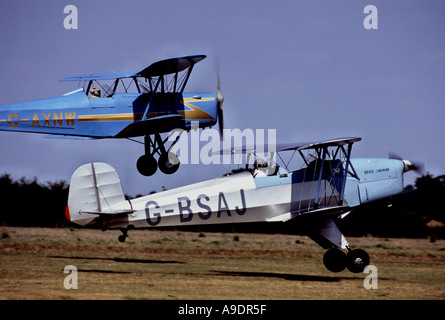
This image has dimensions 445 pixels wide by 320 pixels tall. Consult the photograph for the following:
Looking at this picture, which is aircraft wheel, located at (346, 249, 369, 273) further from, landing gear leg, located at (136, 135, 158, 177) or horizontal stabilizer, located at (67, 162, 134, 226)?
landing gear leg, located at (136, 135, 158, 177)

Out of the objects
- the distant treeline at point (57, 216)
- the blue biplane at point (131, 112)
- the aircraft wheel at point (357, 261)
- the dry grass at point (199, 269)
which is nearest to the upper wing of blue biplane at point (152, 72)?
the blue biplane at point (131, 112)

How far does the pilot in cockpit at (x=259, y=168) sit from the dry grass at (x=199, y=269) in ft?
6.60

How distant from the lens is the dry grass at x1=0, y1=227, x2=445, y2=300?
38.4ft

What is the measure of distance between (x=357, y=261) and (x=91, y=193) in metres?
5.40

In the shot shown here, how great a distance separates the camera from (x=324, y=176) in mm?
14320

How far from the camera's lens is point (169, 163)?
1770 centimetres

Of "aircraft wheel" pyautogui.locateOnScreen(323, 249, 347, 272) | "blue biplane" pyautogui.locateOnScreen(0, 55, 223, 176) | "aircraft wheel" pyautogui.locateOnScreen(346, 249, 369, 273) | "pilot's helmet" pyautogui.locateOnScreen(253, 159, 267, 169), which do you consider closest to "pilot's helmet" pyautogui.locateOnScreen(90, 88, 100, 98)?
"blue biplane" pyautogui.locateOnScreen(0, 55, 223, 176)

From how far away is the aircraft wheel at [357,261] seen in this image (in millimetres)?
13961

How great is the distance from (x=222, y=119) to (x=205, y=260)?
3636 millimetres

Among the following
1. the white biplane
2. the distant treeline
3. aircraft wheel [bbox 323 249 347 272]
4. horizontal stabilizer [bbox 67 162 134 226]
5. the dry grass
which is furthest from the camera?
the distant treeline

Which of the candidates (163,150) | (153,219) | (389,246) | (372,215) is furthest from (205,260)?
(372,215)

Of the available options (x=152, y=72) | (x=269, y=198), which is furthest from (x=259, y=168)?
(x=152, y=72)

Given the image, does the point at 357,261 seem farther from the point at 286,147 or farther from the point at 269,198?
the point at 286,147
